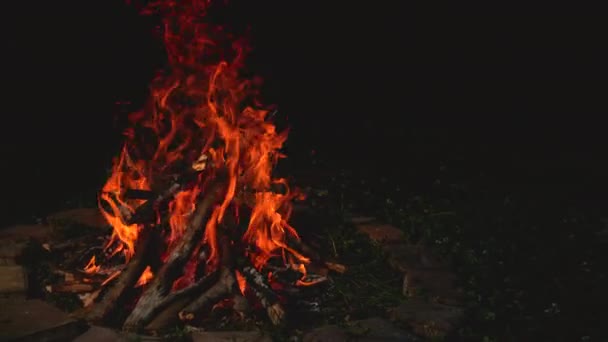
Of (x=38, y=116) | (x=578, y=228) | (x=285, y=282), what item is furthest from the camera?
(x=38, y=116)

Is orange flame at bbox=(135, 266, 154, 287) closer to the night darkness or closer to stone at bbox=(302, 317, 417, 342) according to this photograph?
stone at bbox=(302, 317, 417, 342)

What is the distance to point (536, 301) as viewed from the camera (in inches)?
233

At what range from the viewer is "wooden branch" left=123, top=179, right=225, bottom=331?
5141 millimetres

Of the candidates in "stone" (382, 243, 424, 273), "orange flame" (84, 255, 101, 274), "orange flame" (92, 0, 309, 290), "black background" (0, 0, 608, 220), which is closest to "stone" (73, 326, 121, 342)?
"orange flame" (92, 0, 309, 290)

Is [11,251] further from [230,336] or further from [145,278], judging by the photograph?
[230,336]

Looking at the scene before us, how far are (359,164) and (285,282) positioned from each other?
4.06 m

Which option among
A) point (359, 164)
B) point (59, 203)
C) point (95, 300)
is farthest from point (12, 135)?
point (95, 300)

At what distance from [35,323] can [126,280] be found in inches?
26.0

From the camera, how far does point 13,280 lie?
18.8 feet

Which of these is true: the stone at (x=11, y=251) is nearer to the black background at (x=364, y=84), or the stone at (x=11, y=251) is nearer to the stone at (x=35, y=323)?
the stone at (x=35, y=323)

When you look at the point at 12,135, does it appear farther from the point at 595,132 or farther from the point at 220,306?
the point at 595,132

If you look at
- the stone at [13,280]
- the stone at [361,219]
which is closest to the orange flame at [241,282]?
the stone at [13,280]

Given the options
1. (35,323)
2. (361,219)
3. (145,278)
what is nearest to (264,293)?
(145,278)

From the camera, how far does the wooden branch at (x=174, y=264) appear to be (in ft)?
16.9
